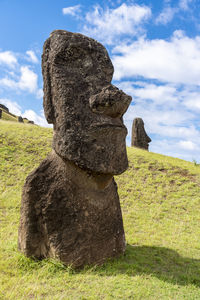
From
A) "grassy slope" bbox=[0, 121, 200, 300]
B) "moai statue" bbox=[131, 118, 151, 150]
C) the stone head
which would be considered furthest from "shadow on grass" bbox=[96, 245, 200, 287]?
"moai statue" bbox=[131, 118, 151, 150]

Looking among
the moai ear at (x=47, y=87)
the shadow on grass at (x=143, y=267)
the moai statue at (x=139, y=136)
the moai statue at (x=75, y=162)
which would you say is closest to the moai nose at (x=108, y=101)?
the moai statue at (x=75, y=162)

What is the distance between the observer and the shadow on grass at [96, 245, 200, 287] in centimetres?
420

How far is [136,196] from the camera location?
414 inches

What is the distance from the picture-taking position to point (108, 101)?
4.15 metres

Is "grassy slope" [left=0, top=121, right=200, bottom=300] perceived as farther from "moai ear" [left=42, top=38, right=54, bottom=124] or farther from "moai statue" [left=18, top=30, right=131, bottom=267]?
"moai ear" [left=42, top=38, right=54, bottom=124]

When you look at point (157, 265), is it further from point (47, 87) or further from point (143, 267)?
point (47, 87)

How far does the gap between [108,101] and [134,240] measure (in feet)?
12.5

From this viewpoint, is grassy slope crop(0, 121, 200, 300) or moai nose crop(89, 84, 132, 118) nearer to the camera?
grassy slope crop(0, 121, 200, 300)

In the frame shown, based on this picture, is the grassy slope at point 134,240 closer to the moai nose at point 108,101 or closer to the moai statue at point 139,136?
the moai nose at point 108,101

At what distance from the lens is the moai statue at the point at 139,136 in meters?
17.6

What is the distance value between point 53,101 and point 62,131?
0.64m

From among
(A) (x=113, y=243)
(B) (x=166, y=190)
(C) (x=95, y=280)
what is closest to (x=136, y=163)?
(B) (x=166, y=190)

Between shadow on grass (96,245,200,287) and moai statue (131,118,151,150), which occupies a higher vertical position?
moai statue (131,118,151,150)

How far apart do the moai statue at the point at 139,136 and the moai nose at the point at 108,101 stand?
1340 centimetres
